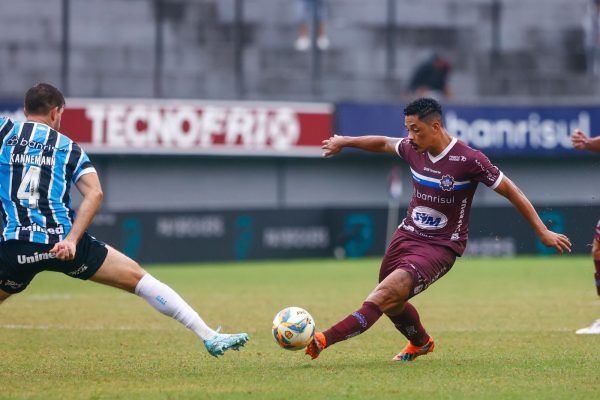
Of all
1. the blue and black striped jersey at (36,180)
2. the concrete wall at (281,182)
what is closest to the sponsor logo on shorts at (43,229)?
the blue and black striped jersey at (36,180)

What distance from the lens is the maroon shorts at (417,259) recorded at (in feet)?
28.5

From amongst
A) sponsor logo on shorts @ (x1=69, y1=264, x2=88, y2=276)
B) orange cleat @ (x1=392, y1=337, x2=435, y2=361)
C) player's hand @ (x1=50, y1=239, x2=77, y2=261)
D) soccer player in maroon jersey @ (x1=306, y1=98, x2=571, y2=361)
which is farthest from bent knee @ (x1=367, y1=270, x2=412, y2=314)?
player's hand @ (x1=50, y1=239, x2=77, y2=261)

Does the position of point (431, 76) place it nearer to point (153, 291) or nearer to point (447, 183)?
point (447, 183)

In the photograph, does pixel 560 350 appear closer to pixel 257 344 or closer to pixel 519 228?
pixel 257 344

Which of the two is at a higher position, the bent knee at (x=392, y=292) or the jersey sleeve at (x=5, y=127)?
the jersey sleeve at (x=5, y=127)

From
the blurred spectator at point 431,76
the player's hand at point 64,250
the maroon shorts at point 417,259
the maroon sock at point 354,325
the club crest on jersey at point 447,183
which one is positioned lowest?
the maroon sock at point 354,325

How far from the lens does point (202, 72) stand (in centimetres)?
2761

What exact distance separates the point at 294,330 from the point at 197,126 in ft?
59.0

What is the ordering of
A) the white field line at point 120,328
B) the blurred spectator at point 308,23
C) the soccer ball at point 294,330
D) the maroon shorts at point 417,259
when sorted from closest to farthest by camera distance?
1. the soccer ball at point 294,330
2. the maroon shorts at point 417,259
3. the white field line at point 120,328
4. the blurred spectator at point 308,23

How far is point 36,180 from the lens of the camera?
7.91 m

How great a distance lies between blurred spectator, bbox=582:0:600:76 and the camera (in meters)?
30.3

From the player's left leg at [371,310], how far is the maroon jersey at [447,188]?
51 centimetres

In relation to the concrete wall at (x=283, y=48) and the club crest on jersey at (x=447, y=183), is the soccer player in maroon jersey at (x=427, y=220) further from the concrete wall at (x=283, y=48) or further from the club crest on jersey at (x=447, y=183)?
the concrete wall at (x=283, y=48)

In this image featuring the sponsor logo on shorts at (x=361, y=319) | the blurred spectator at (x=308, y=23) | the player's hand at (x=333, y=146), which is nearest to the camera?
the sponsor logo on shorts at (x=361, y=319)
